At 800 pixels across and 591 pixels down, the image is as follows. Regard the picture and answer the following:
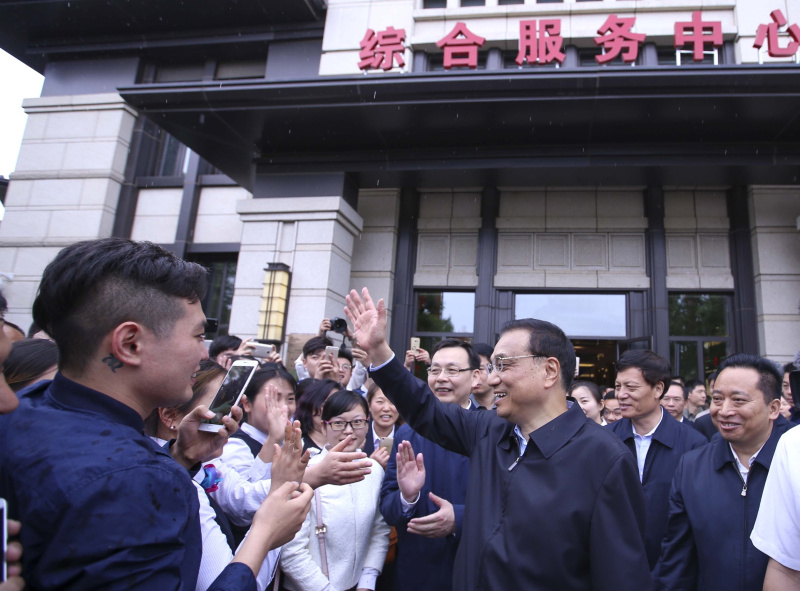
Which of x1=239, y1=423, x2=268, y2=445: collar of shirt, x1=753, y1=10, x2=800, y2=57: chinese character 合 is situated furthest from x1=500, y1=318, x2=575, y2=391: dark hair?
x1=753, y1=10, x2=800, y2=57: chinese character 合

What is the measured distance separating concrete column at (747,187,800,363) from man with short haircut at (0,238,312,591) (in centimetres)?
960

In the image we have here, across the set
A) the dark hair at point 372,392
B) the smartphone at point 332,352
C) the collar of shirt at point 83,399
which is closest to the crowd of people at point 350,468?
the collar of shirt at point 83,399

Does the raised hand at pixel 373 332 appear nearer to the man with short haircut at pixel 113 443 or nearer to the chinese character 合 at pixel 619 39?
the man with short haircut at pixel 113 443

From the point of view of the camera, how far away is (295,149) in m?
9.96

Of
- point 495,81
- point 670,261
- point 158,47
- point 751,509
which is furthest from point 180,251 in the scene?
point 751,509

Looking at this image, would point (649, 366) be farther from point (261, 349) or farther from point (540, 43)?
point (540, 43)

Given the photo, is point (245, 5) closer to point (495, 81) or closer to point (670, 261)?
point (495, 81)

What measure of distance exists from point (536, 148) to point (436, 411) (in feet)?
25.2

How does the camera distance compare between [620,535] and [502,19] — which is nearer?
[620,535]

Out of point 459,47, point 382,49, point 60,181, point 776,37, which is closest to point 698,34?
point 776,37

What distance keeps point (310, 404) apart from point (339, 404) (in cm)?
46

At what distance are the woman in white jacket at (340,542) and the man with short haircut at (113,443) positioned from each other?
127cm

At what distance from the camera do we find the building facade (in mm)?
8438

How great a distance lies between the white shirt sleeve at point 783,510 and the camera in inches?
68.1
